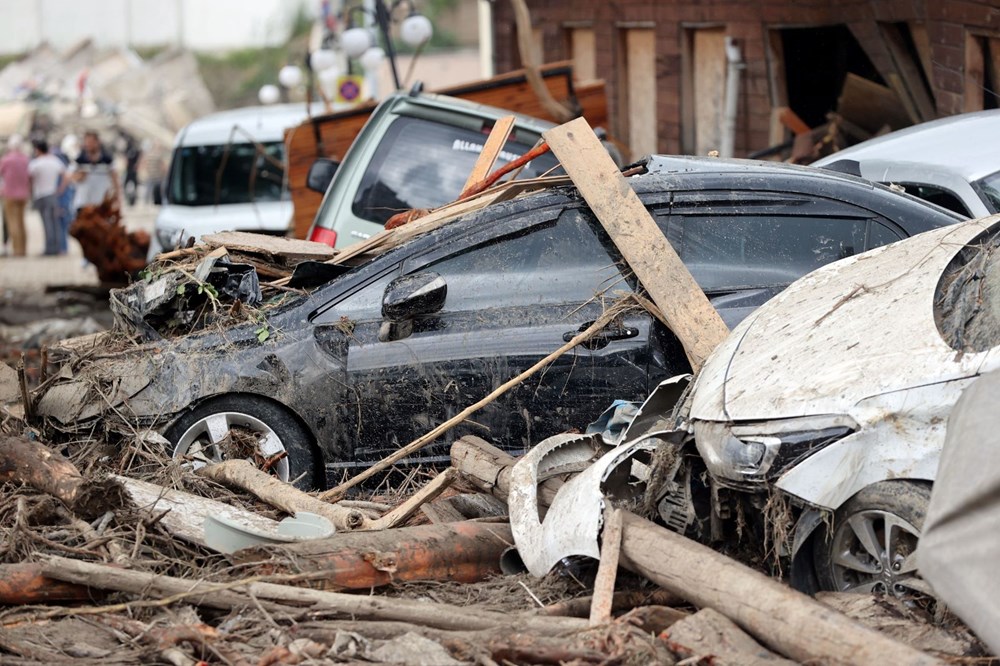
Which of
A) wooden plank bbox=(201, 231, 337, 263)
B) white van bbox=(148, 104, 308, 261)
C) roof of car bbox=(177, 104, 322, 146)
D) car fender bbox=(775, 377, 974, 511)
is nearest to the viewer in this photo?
car fender bbox=(775, 377, 974, 511)

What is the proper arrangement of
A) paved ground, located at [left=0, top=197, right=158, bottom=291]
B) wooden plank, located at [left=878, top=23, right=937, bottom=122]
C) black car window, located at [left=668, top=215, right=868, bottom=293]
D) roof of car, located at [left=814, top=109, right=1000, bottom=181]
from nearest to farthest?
black car window, located at [left=668, top=215, right=868, bottom=293] < roof of car, located at [left=814, top=109, right=1000, bottom=181] < wooden plank, located at [left=878, top=23, right=937, bottom=122] < paved ground, located at [left=0, top=197, right=158, bottom=291]

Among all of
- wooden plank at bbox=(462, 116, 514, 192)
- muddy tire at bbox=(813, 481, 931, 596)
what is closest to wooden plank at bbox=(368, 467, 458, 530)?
muddy tire at bbox=(813, 481, 931, 596)

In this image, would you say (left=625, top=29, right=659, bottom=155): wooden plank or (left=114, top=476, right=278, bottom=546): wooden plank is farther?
(left=625, top=29, right=659, bottom=155): wooden plank

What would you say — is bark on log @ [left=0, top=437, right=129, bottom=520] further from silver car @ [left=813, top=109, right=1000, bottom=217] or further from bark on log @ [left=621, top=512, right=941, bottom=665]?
silver car @ [left=813, top=109, right=1000, bottom=217]

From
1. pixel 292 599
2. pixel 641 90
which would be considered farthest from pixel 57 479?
pixel 641 90

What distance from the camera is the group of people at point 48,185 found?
21.9m

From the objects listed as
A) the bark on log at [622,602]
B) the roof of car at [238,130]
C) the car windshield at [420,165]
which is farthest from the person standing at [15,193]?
the bark on log at [622,602]

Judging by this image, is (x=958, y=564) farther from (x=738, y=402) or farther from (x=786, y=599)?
(x=738, y=402)

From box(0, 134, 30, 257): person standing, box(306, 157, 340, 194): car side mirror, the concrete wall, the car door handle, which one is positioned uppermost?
box(306, 157, 340, 194): car side mirror

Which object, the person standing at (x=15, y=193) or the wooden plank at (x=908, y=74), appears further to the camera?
the person standing at (x=15, y=193)

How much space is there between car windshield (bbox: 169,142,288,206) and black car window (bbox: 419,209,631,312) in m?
9.53

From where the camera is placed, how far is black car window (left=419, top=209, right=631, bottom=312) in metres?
6.32

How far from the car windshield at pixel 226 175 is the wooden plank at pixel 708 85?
527 centimetres

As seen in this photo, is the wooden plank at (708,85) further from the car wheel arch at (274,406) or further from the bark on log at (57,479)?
the bark on log at (57,479)
